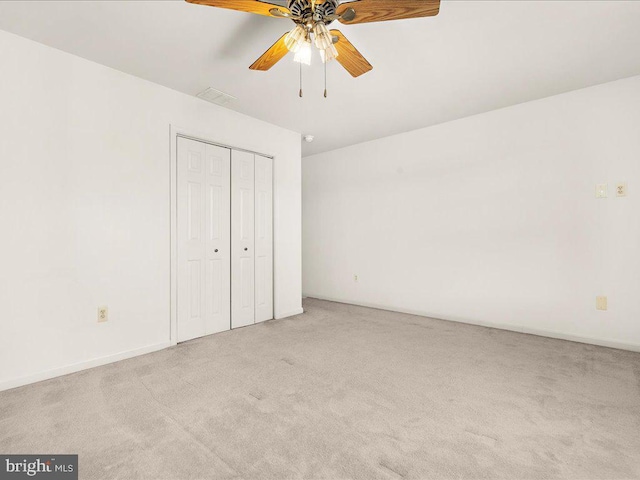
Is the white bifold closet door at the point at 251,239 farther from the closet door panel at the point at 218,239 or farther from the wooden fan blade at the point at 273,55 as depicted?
the wooden fan blade at the point at 273,55

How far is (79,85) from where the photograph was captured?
243 cm

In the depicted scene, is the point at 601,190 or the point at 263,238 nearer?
the point at 601,190

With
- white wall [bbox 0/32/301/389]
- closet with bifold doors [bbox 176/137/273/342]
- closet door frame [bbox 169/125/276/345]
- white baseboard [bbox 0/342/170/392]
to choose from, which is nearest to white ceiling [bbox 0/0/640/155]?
white wall [bbox 0/32/301/389]

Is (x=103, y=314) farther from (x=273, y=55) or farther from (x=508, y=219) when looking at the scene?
(x=508, y=219)

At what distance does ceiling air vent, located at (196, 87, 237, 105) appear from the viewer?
117 inches

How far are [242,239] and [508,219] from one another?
303 cm

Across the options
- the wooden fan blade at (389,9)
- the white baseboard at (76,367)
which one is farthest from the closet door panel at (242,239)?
the wooden fan blade at (389,9)

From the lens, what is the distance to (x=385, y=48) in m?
2.31

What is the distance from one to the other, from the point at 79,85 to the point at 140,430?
255 centimetres

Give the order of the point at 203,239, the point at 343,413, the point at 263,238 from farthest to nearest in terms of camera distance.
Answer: the point at 263,238 → the point at 203,239 → the point at 343,413

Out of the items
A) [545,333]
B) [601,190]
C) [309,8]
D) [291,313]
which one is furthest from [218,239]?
[601,190]

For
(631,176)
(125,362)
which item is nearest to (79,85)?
(125,362)

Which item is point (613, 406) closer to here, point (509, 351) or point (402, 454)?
point (509, 351)

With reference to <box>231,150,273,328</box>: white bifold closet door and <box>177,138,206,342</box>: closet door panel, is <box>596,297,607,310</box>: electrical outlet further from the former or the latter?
<box>177,138,206,342</box>: closet door panel
